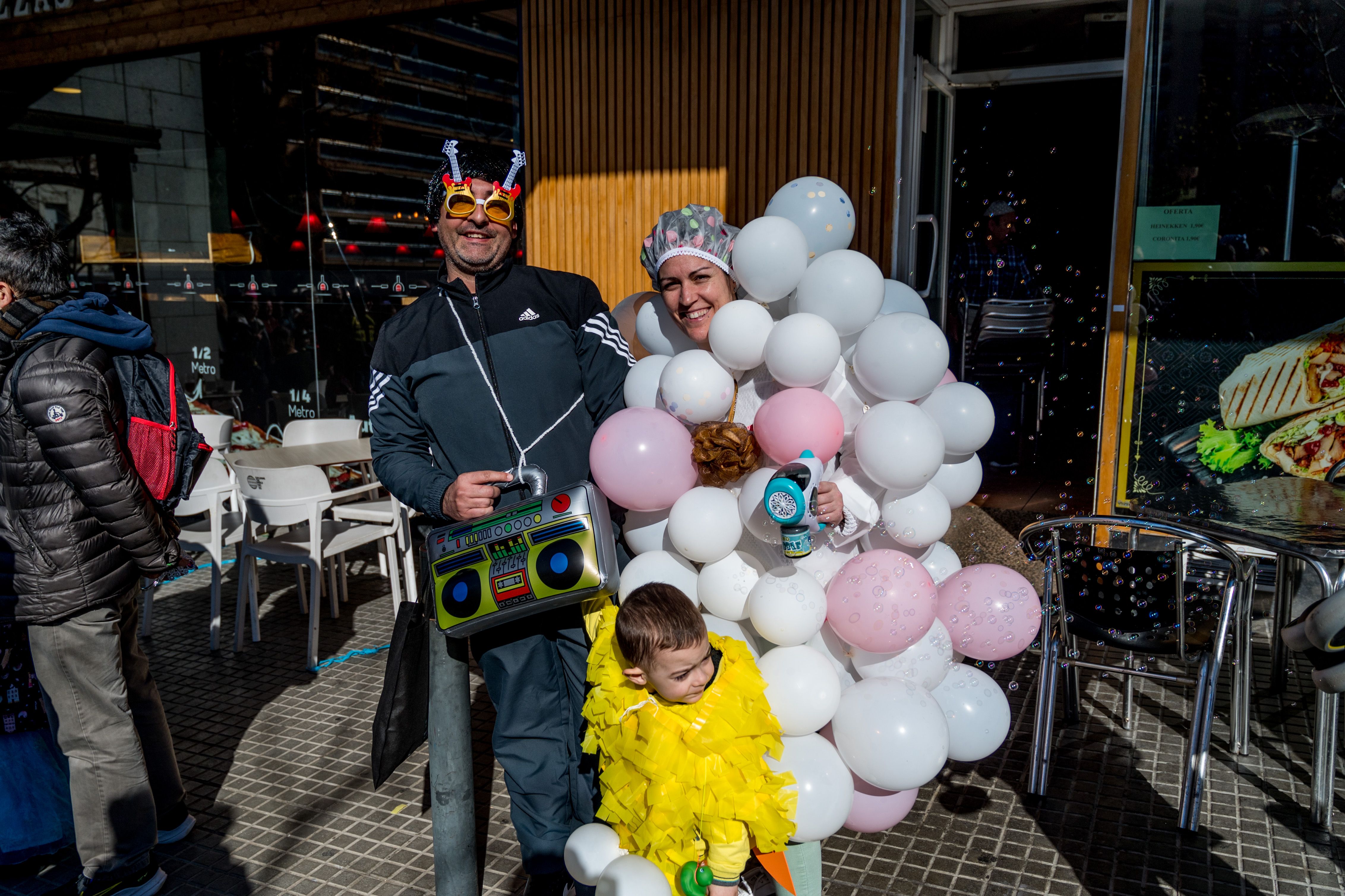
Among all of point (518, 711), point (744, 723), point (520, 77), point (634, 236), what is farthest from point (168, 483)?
point (520, 77)

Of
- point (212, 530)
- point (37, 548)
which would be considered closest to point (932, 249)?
point (212, 530)

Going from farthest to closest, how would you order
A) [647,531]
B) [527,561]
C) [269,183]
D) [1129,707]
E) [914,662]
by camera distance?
1. [269,183]
2. [1129,707]
3. [647,531]
4. [914,662]
5. [527,561]

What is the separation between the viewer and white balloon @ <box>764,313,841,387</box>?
236 centimetres

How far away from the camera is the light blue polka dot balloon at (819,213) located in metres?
2.71

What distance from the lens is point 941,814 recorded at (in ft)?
10.2

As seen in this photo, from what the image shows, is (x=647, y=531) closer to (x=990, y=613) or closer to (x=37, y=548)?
(x=990, y=613)

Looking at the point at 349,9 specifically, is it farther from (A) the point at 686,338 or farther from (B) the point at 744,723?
(B) the point at 744,723

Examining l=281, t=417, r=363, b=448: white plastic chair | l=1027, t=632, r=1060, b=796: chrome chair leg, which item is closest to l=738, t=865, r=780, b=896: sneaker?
l=1027, t=632, r=1060, b=796: chrome chair leg

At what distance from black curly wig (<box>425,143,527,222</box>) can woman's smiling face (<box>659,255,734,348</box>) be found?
471mm

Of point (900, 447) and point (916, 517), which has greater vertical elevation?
point (900, 447)

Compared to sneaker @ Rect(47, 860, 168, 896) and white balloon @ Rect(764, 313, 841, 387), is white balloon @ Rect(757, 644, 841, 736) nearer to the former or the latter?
white balloon @ Rect(764, 313, 841, 387)

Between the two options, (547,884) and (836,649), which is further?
(836,649)

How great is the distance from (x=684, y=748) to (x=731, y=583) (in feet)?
1.61

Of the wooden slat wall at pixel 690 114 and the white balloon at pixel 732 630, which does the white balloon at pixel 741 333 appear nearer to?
the white balloon at pixel 732 630
